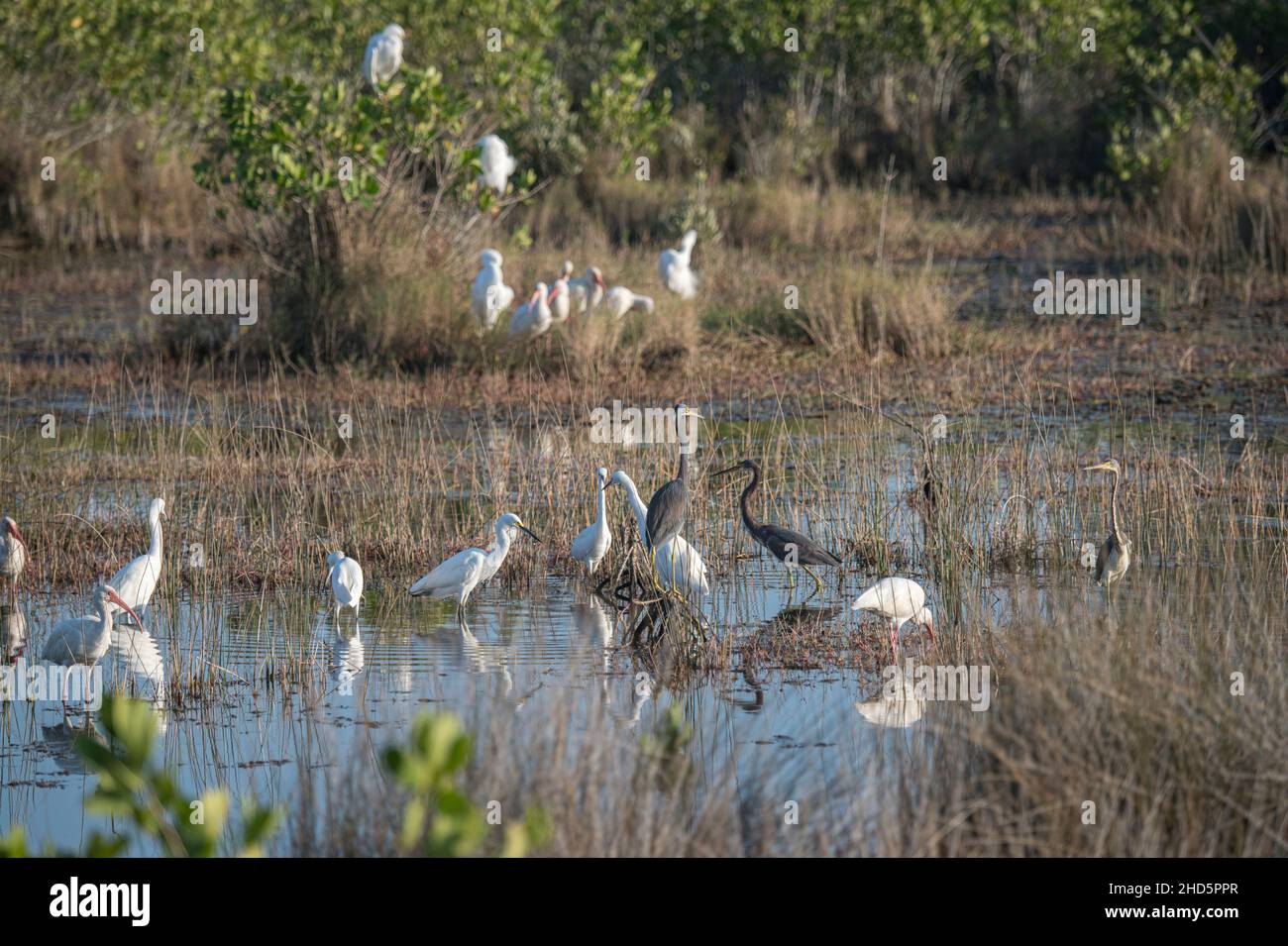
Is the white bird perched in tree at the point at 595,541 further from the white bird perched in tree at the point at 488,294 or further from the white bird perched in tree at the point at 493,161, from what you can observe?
the white bird perched in tree at the point at 493,161

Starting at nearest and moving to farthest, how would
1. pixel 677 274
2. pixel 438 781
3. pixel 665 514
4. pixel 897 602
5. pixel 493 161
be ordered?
1. pixel 438 781
2. pixel 897 602
3. pixel 665 514
4. pixel 677 274
5. pixel 493 161

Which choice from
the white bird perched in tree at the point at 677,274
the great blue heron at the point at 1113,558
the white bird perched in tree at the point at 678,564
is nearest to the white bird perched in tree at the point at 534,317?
the white bird perched in tree at the point at 677,274

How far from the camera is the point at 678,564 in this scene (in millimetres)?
6961

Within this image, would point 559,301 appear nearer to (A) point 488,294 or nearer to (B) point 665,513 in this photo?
(A) point 488,294

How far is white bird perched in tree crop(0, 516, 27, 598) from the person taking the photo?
738 centimetres

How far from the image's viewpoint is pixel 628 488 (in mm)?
7359

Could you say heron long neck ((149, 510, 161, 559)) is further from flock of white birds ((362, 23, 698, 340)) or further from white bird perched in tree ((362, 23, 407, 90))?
white bird perched in tree ((362, 23, 407, 90))

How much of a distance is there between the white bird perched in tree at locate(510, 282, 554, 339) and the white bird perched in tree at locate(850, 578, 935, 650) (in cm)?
610

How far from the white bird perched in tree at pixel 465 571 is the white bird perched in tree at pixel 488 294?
5.12 m

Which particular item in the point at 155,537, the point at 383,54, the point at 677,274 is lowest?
the point at 155,537

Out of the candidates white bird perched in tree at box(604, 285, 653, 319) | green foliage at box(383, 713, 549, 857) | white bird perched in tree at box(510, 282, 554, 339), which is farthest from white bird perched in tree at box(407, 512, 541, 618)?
white bird perched in tree at box(604, 285, 653, 319)

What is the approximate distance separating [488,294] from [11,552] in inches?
214

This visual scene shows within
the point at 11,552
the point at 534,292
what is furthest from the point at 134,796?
the point at 534,292

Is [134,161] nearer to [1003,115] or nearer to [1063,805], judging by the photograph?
[1003,115]
